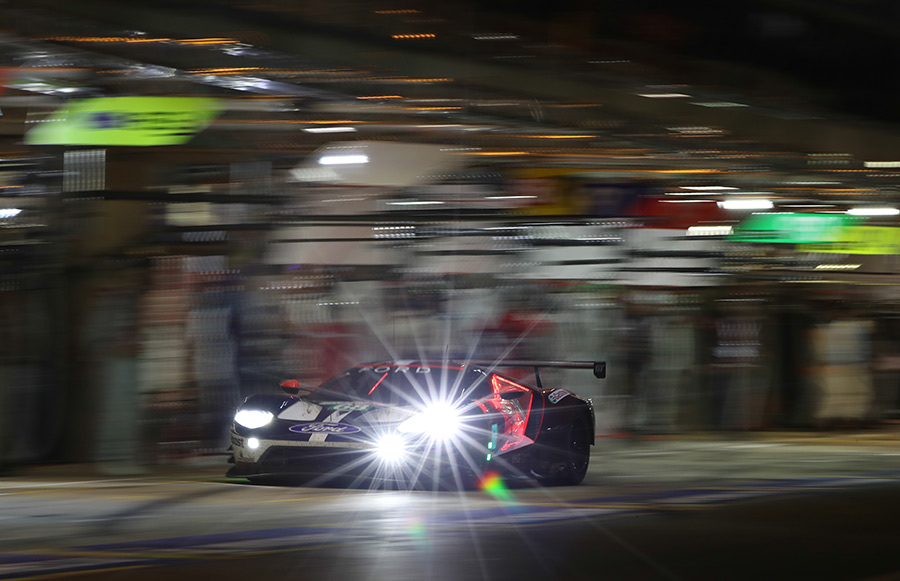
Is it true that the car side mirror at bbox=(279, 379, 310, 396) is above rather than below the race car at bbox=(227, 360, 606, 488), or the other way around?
above

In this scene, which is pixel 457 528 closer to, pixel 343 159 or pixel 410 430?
pixel 410 430

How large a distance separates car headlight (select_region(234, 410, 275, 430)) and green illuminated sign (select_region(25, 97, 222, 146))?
2404 millimetres

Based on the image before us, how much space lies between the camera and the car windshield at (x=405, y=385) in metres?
11.2

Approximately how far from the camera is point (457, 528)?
8242mm

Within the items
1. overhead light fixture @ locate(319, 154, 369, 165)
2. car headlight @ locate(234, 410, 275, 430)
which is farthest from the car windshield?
overhead light fixture @ locate(319, 154, 369, 165)

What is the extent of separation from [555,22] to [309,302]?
381 cm

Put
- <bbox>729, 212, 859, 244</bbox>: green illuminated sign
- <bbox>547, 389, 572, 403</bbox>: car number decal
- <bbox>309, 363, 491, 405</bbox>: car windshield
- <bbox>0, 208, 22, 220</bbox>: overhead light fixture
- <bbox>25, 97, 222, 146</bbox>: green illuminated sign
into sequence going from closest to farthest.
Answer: <bbox>309, 363, 491, 405</bbox>: car windshield < <bbox>25, 97, 222, 146</bbox>: green illuminated sign < <bbox>547, 389, 572, 403</bbox>: car number decal < <bbox>0, 208, 22, 220</bbox>: overhead light fixture < <bbox>729, 212, 859, 244</bbox>: green illuminated sign

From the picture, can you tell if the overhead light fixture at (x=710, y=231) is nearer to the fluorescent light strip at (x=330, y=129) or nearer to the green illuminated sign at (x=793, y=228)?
the green illuminated sign at (x=793, y=228)

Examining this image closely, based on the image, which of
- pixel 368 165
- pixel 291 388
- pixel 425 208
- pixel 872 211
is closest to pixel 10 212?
pixel 291 388

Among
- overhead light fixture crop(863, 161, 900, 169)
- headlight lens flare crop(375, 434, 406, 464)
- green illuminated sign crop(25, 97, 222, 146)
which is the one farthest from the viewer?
overhead light fixture crop(863, 161, 900, 169)

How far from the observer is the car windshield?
11156mm

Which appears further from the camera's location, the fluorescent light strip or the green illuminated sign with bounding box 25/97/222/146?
the fluorescent light strip

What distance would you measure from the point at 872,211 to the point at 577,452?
11.9 m

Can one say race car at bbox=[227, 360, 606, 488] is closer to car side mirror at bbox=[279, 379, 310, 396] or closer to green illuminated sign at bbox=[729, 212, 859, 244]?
car side mirror at bbox=[279, 379, 310, 396]
